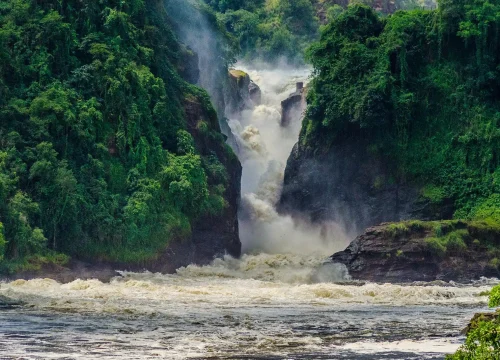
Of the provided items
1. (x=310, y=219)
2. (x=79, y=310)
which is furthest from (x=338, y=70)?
(x=79, y=310)

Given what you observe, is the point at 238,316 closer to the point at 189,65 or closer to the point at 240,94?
the point at 189,65

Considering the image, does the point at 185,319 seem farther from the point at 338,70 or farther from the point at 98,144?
the point at 338,70

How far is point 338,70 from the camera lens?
52.2 m

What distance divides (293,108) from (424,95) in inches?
570

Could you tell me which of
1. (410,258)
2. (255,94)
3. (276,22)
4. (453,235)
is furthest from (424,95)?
(276,22)

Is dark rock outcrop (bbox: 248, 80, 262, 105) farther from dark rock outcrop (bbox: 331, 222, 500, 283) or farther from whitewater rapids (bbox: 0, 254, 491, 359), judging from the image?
whitewater rapids (bbox: 0, 254, 491, 359)

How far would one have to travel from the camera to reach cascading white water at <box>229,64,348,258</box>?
172ft

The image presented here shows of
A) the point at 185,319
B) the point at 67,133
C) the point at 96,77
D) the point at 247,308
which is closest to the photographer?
the point at 185,319

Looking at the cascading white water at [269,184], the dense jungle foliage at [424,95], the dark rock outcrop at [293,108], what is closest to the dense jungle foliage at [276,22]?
the cascading white water at [269,184]

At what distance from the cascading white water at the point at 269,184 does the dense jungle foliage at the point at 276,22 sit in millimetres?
15528

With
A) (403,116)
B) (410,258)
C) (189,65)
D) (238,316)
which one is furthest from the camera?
(189,65)

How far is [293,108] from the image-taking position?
64.6m

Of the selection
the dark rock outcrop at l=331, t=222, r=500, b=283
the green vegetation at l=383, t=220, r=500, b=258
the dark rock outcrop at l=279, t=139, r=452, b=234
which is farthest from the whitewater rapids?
the dark rock outcrop at l=279, t=139, r=452, b=234

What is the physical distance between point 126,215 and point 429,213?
16.8 metres
